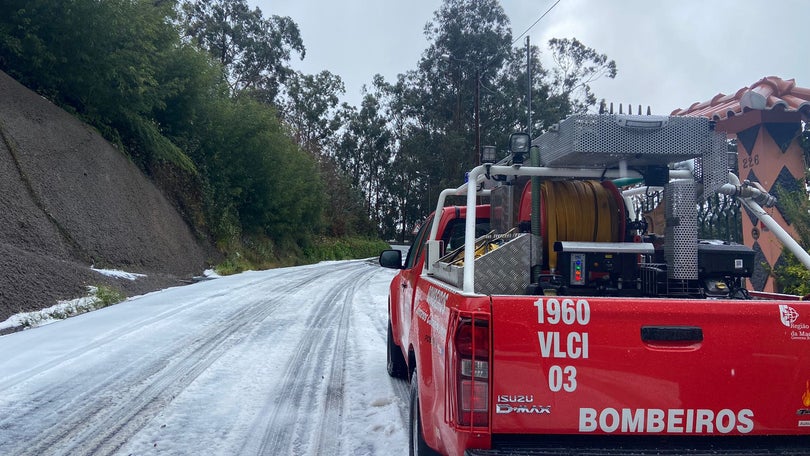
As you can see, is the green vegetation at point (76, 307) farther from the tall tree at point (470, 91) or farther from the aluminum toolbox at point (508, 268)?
the tall tree at point (470, 91)

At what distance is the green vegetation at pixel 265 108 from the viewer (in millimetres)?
18609

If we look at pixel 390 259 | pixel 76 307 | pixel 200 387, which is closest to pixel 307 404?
pixel 200 387

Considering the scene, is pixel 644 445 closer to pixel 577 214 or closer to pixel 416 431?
pixel 416 431

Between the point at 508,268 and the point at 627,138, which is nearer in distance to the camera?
the point at 627,138

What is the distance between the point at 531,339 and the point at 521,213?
1895mm

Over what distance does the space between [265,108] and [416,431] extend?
2988 centimetres

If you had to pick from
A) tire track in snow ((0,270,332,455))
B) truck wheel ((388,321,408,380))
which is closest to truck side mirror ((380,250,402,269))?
truck wheel ((388,321,408,380))

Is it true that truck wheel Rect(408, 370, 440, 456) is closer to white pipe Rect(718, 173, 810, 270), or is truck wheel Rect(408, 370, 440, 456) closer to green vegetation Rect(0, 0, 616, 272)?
white pipe Rect(718, 173, 810, 270)

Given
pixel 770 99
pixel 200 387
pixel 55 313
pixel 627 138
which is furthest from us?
pixel 55 313

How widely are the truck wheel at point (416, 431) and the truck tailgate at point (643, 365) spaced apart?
1.04m

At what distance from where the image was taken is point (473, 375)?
2.95m

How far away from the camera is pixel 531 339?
2979 mm

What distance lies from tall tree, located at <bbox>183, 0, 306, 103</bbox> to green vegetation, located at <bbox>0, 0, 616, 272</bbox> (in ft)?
0.35

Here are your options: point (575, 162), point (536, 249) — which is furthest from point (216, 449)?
point (575, 162)
